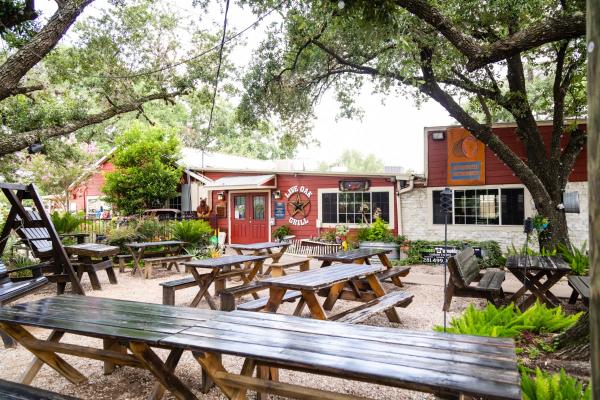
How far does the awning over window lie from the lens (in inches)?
582

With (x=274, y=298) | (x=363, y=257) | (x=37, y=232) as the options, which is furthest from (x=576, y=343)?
(x=37, y=232)

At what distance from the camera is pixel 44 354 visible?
11.2 ft

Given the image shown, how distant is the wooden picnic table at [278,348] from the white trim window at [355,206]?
1051cm

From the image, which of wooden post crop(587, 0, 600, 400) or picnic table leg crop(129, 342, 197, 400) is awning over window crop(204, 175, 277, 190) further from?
wooden post crop(587, 0, 600, 400)

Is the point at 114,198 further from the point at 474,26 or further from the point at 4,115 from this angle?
the point at 474,26

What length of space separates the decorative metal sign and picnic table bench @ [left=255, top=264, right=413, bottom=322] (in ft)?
29.3

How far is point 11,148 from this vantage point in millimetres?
8547

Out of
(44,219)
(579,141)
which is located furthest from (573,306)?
(44,219)

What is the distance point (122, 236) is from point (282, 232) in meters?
5.47

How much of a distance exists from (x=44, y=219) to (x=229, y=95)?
8.27 m

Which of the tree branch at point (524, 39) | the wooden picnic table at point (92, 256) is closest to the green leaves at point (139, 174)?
the wooden picnic table at point (92, 256)

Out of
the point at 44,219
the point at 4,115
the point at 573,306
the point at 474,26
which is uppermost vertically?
the point at 474,26

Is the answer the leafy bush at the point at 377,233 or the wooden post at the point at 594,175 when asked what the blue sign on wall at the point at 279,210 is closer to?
the leafy bush at the point at 377,233

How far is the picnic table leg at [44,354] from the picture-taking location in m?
3.27
